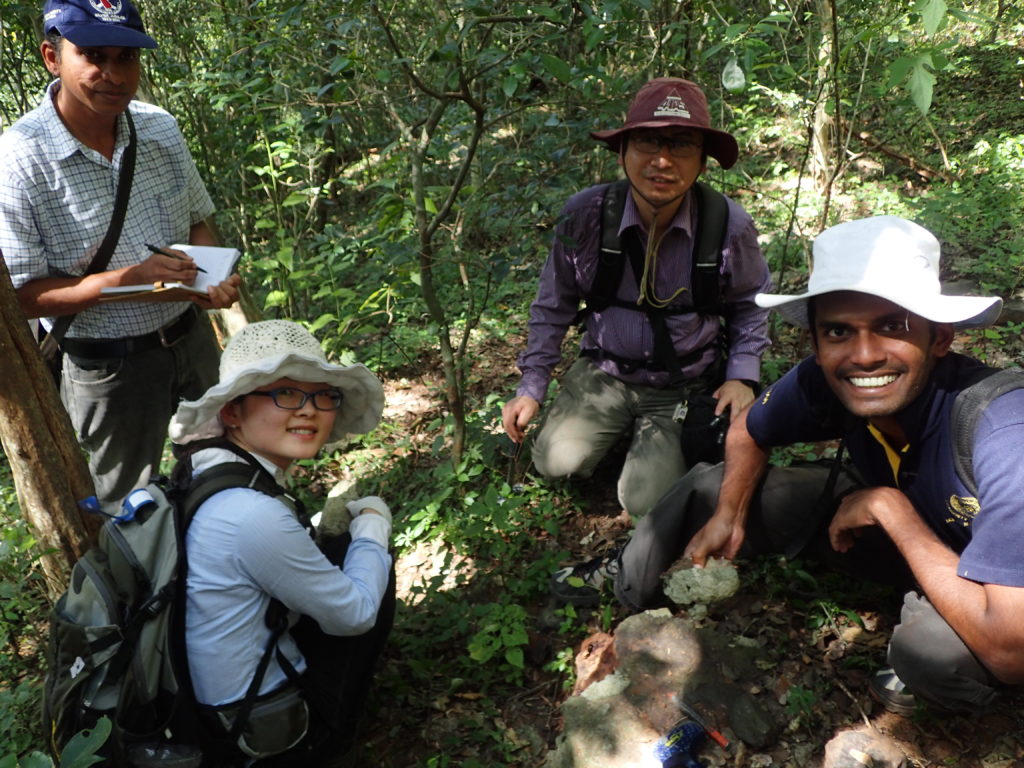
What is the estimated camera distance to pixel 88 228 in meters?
3.20

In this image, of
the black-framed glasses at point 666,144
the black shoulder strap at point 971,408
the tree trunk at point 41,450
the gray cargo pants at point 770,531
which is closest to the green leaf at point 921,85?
the black shoulder strap at point 971,408

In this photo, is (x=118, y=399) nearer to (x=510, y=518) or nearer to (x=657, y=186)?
(x=510, y=518)

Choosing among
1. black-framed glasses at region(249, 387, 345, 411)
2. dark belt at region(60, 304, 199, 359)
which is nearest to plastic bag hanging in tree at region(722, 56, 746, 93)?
black-framed glasses at region(249, 387, 345, 411)

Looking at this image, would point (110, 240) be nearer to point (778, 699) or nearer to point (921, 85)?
point (921, 85)

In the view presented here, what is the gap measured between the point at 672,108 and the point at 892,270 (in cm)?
161

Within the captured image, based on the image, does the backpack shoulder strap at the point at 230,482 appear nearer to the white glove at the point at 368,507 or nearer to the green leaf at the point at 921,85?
the white glove at the point at 368,507

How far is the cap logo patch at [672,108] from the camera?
3.38 metres

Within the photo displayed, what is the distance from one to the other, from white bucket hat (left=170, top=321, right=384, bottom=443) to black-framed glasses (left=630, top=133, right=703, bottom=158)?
183 centimetres

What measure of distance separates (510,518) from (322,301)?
4170mm

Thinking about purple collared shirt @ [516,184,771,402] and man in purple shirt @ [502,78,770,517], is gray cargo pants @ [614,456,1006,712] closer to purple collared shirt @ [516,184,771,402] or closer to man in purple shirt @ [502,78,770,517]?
man in purple shirt @ [502,78,770,517]

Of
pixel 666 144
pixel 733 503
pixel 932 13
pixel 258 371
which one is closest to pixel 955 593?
pixel 733 503

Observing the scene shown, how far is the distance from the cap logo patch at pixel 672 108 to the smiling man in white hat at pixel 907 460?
124cm

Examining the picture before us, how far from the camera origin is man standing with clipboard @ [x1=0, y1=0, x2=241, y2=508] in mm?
2969

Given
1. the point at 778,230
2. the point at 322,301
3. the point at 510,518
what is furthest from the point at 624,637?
the point at 322,301
